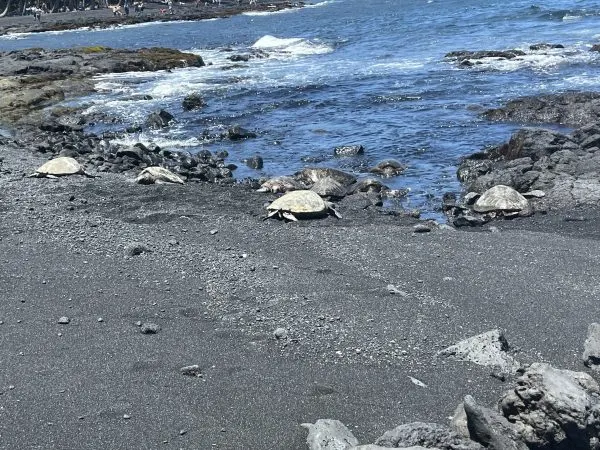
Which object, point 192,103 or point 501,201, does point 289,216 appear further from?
point 192,103

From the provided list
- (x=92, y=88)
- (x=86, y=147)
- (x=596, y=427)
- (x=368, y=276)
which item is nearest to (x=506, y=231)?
(x=368, y=276)

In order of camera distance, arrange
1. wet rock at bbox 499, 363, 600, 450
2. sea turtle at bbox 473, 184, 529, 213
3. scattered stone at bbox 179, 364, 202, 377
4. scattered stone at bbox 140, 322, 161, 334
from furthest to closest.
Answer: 1. sea turtle at bbox 473, 184, 529, 213
2. scattered stone at bbox 140, 322, 161, 334
3. scattered stone at bbox 179, 364, 202, 377
4. wet rock at bbox 499, 363, 600, 450

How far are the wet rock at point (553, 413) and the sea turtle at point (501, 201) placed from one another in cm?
645

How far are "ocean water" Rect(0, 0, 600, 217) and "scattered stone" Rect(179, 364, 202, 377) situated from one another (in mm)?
6851

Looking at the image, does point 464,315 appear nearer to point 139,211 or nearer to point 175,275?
point 175,275

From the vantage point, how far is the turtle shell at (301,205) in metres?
10.6

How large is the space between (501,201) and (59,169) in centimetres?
813

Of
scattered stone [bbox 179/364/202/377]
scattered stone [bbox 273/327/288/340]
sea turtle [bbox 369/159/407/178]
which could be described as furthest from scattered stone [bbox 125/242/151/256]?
sea turtle [bbox 369/159/407/178]

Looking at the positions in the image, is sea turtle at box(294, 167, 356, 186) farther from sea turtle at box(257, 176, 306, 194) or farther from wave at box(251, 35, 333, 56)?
wave at box(251, 35, 333, 56)

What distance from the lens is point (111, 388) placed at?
5.82 meters

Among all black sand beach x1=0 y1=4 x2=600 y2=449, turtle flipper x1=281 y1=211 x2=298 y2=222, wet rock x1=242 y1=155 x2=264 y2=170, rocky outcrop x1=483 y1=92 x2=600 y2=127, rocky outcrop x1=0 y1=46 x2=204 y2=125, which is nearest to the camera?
black sand beach x1=0 y1=4 x2=600 y2=449

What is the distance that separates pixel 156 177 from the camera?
12.9m

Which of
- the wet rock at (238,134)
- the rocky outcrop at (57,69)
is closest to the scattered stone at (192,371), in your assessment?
the wet rock at (238,134)

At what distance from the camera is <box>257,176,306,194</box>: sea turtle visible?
12.6m
